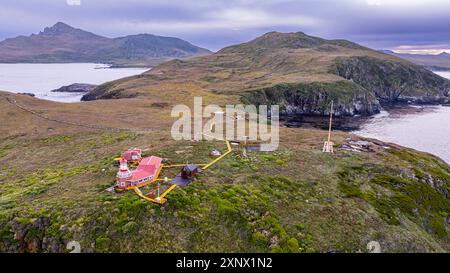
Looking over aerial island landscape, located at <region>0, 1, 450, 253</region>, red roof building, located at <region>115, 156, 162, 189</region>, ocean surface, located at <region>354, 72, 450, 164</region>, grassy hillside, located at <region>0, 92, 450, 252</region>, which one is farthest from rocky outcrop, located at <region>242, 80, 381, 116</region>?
red roof building, located at <region>115, 156, 162, 189</region>

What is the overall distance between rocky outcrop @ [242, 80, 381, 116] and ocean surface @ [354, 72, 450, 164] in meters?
10.2

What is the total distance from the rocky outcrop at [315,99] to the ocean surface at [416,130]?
401 inches

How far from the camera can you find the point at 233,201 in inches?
1173

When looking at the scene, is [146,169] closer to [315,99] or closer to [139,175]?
[139,175]

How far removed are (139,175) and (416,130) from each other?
4289 inches

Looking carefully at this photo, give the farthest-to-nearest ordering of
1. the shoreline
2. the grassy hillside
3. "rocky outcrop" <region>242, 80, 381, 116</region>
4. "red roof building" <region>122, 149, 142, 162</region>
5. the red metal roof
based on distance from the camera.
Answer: "rocky outcrop" <region>242, 80, 381, 116</region>, the shoreline, "red roof building" <region>122, 149, 142, 162</region>, the red metal roof, the grassy hillside

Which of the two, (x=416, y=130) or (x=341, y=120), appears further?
(x=341, y=120)

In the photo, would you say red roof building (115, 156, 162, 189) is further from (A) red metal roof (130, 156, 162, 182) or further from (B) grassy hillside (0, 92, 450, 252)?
(B) grassy hillside (0, 92, 450, 252)

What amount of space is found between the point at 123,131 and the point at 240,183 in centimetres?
3411

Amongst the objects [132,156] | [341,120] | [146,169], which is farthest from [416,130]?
[146,169]

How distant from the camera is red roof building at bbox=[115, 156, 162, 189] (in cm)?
2980

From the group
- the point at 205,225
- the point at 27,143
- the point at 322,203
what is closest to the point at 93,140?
the point at 27,143

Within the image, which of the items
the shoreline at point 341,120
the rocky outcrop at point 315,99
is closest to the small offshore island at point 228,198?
the shoreline at point 341,120

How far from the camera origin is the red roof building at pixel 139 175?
29.8 meters
